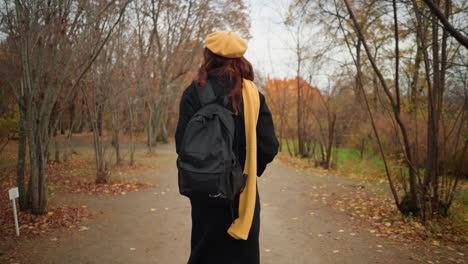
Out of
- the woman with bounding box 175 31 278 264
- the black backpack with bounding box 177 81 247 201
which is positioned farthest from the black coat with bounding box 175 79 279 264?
the black backpack with bounding box 177 81 247 201

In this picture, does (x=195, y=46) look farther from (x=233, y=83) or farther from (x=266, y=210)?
(x=233, y=83)

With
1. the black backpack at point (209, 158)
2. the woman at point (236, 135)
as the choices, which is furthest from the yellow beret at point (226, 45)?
the black backpack at point (209, 158)

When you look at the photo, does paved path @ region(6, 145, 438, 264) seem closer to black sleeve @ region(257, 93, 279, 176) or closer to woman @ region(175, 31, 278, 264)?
woman @ region(175, 31, 278, 264)

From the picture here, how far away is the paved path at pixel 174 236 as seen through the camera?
3.88 metres

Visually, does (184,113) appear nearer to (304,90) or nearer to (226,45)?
(226,45)

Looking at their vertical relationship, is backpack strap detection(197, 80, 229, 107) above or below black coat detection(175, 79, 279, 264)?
above

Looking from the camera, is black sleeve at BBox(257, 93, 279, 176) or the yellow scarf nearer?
the yellow scarf

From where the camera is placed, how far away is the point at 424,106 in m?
8.98

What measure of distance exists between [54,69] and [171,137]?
104ft

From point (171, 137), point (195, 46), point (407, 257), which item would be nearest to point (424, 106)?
point (407, 257)

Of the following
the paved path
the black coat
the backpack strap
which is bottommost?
the paved path

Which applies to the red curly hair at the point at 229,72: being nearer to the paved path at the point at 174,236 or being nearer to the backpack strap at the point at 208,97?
the backpack strap at the point at 208,97

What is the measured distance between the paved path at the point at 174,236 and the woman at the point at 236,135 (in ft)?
5.73

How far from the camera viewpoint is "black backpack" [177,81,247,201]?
5.90 feet
